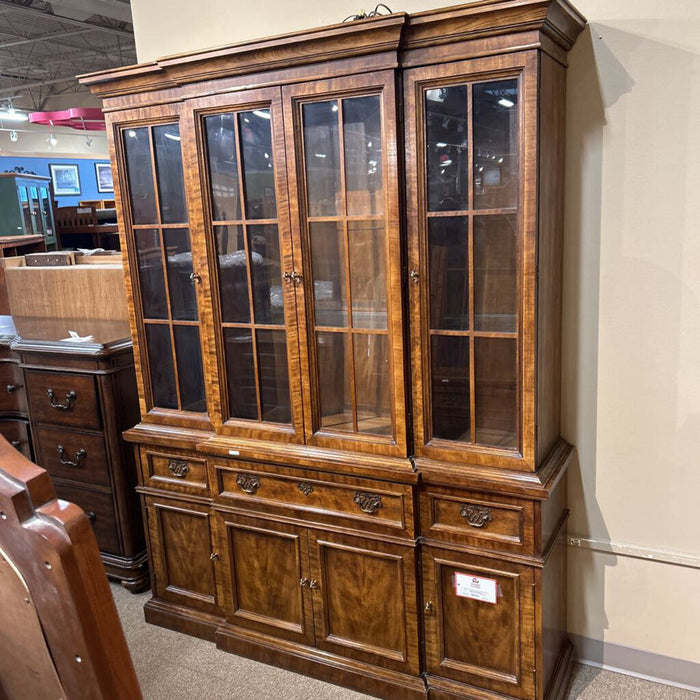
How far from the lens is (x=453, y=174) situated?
1.85 meters

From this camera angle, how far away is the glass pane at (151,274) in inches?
93.7

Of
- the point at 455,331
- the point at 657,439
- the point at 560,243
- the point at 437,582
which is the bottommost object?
the point at 437,582

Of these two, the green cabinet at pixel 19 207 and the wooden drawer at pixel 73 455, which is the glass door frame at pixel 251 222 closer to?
the wooden drawer at pixel 73 455

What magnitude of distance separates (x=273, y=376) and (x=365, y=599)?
2.60 ft

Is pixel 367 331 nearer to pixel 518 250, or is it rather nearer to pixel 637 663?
pixel 518 250

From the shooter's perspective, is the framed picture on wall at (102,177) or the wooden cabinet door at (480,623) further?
the framed picture on wall at (102,177)

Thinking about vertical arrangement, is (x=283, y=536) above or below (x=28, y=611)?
below

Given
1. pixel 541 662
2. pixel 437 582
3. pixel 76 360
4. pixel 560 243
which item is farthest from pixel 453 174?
pixel 76 360

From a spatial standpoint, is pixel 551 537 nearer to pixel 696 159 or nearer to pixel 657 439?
pixel 657 439

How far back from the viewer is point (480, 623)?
2055 mm

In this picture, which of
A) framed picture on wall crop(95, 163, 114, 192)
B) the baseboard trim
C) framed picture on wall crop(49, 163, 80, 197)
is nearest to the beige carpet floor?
Result: the baseboard trim

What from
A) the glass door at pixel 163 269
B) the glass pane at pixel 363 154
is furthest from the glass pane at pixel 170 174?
the glass pane at pixel 363 154

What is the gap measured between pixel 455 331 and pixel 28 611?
4.79ft

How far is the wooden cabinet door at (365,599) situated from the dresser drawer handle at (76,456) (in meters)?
1.15
